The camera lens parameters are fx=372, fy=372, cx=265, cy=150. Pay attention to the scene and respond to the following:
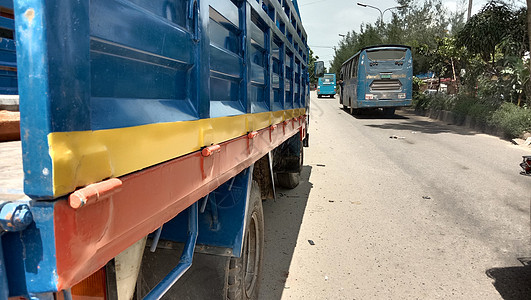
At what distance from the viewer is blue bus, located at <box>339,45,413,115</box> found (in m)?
17.2

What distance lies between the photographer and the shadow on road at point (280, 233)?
Answer: 11.3 ft

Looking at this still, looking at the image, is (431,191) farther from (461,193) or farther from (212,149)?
(212,149)

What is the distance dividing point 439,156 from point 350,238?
560 cm

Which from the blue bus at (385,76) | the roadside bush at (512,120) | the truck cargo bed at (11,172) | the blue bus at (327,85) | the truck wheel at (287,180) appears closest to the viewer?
the truck cargo bed at (11,172)

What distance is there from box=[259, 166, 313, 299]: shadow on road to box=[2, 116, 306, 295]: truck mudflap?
2.18 m

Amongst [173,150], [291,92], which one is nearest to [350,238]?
[291,92]

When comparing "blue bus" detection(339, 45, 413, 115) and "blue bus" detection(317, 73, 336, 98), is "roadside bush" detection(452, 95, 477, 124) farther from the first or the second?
"blue bus" detection(317, 73, 336, 98)

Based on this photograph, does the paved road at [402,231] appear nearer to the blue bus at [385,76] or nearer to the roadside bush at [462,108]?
the roadside bush at [462,108]

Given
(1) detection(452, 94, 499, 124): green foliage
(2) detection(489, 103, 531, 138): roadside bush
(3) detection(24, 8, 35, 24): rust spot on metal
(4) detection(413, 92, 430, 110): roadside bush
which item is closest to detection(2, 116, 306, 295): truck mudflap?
(3) detection(24, 8, 35, 24): rust spot on metal

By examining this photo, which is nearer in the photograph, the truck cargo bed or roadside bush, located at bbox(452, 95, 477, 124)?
the truck cargo bed

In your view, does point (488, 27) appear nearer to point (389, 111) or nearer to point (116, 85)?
point (389, 111)

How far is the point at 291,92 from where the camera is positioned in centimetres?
483

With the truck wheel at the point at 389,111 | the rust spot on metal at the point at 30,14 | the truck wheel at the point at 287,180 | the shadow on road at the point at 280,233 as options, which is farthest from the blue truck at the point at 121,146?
the truck wheel at the point at 389,111

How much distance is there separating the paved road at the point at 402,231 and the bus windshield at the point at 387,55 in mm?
9731
